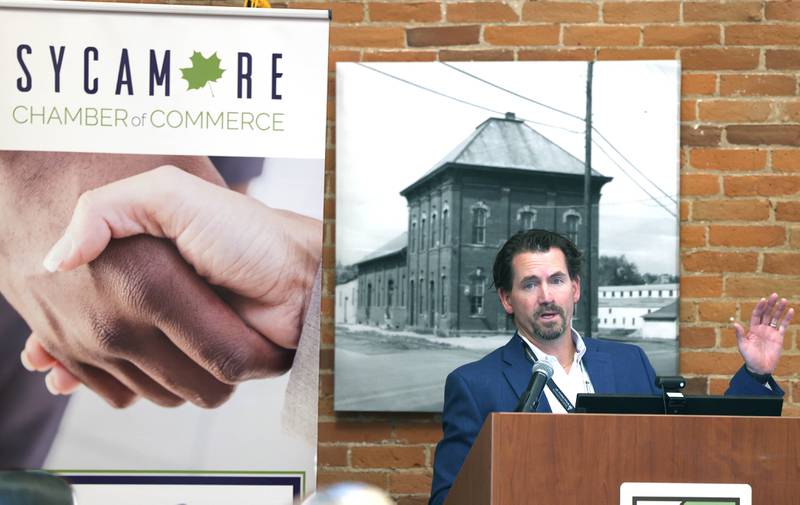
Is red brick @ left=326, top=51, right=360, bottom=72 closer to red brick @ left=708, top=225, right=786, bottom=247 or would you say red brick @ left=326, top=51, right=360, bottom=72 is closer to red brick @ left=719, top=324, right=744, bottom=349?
red brick @ left=708, top=225, right=786, bottom=247

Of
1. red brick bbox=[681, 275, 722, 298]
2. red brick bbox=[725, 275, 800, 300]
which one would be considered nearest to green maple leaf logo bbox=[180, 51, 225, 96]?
red brick bbox=[681, 275, 722, 298]

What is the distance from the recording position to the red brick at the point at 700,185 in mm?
3766

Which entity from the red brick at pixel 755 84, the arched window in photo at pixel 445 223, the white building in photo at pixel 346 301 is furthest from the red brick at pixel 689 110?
the white building in photo at pixel 346 301

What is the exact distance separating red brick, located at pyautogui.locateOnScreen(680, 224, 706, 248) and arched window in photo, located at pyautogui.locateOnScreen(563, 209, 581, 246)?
36 centimetres

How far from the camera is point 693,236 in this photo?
12.3ft

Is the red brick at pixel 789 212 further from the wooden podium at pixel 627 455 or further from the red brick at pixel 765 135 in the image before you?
the wooden podium at pixel 627 455

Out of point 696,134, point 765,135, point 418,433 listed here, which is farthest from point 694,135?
point 418,433

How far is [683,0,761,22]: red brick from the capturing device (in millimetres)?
3828

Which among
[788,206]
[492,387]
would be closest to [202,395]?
[492,387]

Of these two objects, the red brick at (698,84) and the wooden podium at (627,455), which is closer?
the wooden podium at (627,455)

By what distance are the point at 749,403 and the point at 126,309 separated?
1.71m

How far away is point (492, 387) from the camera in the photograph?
117 inches

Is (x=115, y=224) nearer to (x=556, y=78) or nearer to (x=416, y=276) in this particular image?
(x=416, y=276)

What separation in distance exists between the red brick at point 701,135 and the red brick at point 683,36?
296 millimetres
